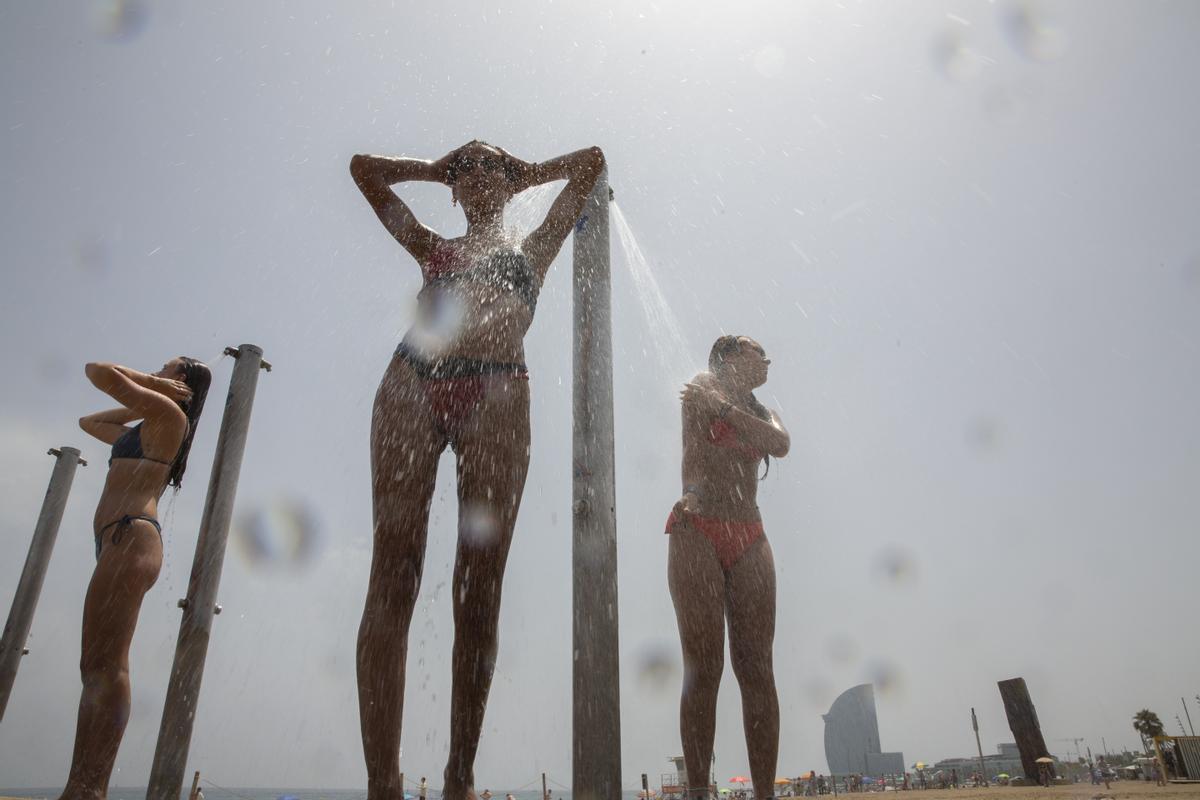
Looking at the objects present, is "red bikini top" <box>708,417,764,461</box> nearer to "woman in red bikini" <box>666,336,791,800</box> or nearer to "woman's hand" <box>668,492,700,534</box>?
"woman in red bikini" <box>666,336,791,800</box>

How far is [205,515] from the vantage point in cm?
376

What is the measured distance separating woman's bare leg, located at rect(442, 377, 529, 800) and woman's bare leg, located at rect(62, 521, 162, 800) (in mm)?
1522

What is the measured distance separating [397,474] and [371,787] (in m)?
0.91

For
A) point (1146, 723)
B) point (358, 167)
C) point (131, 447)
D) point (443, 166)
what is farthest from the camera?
point (1146, 723)

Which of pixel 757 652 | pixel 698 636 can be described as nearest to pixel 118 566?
pixel 698 636

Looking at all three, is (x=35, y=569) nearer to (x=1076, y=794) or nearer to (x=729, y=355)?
(x=729, y=355)

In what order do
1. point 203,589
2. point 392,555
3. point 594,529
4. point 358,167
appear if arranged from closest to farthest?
point 392,555 → point 594,529 → point 358,167 → point 203,589

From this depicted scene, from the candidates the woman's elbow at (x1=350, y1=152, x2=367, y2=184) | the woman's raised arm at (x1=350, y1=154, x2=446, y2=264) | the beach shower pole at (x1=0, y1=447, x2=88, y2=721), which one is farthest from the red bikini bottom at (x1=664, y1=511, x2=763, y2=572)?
the beach shower pole at (x1=0, y1=447, x2=88, y2=721)

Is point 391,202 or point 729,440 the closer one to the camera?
point 391,202

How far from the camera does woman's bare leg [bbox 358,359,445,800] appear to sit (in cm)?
192

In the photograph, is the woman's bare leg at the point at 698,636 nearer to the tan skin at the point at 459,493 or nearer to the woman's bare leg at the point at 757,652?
the woman's bare leg at the point at 757,652

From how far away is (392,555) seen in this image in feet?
6.96

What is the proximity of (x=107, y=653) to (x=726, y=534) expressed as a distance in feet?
9.37

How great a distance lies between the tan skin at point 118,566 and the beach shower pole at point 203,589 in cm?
48
